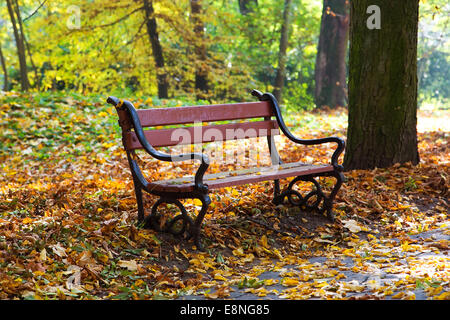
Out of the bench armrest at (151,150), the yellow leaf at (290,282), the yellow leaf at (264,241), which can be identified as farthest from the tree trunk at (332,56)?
the yellow leaf at (290,282)

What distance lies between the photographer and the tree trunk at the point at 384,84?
19.3 ft

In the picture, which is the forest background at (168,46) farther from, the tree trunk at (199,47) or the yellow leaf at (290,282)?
the yellow leaf at (290,282)

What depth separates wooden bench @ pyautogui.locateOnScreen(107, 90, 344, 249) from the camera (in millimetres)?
3975

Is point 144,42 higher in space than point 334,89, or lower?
higher

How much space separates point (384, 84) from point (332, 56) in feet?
32.6

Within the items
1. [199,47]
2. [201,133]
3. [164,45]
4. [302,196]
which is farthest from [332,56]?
[201,133]

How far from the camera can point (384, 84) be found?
5.95m

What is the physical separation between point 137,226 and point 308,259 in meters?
1.44

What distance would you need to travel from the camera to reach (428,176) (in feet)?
19.2

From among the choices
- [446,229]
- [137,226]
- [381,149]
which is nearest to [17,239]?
[137,226]

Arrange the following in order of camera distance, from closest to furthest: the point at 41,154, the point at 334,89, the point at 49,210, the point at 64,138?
the point at 49,210, the point at 41,154, the point at 64,138, the point at 334,89

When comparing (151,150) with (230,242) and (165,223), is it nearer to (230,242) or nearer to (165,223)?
(165,223)

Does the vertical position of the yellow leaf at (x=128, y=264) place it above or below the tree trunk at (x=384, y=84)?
below

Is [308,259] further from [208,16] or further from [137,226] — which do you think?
[208,16]
